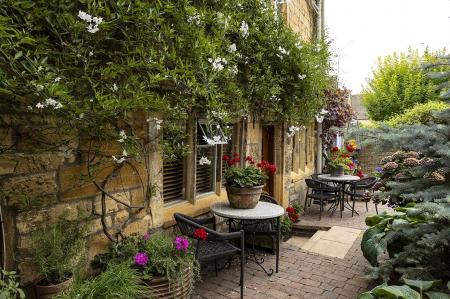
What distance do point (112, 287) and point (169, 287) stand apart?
54 cm

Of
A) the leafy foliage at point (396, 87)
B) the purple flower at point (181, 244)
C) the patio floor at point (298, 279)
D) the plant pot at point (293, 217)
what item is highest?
the leafy foliage at point (396, 87)

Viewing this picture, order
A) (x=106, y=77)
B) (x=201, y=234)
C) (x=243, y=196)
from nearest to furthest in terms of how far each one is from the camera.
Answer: (x=106, y=77) → (x=201, y=234) → (x=243, y=196)

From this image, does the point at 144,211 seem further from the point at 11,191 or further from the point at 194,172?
the point at 11,191

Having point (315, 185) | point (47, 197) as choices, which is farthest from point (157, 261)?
point (315, 185)

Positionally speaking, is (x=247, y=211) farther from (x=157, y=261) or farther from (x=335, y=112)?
(x=335, y=112)

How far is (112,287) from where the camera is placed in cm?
225

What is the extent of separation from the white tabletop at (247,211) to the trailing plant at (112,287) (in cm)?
160

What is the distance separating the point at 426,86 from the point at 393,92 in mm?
1373

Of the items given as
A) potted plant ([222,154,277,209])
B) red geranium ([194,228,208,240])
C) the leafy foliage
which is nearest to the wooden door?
potted plant ([222,154,277,209])

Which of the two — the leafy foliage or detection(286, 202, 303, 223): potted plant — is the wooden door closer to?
detection(286, 202, 303, 223): potted plant

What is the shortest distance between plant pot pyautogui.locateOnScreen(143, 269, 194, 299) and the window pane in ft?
6.34

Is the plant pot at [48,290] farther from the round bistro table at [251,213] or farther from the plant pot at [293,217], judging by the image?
the plant pot at [293,217]

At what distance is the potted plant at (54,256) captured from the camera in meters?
2.21

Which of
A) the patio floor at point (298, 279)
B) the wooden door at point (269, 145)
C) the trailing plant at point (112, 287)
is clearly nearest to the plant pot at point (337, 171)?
the wooden door at point (269, 145)
